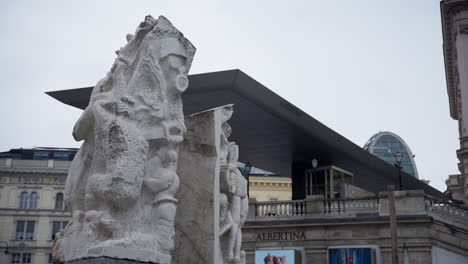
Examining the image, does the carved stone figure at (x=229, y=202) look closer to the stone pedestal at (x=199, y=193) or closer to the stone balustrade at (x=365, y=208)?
the stone pedestal at (x=199, y=193)

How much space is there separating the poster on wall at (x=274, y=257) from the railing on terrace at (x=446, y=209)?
19.5 feet

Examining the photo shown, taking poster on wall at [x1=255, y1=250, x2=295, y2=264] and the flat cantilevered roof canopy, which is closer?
the flat cantilevered roof canopy

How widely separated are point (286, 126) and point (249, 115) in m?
2.16

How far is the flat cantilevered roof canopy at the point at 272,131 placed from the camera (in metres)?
20.6

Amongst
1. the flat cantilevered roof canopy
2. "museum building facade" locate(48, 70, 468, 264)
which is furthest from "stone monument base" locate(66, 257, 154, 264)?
"museum building facade" locate(48, 70, 468, 264)

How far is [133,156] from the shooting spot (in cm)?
696

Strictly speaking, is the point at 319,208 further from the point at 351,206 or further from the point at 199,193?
the point at 199,193

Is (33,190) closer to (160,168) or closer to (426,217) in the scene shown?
(426,217)

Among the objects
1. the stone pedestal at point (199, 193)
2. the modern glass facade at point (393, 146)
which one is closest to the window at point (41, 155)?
the modern glass facade at point (393, 146)

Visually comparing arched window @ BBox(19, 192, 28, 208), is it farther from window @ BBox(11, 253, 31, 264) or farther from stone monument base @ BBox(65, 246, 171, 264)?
stone monument base @ BBox(65, 246, 171, 264)

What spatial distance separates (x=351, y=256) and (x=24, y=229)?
3950 centimetres

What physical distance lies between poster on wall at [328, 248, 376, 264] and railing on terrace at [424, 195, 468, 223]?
9.79 feet

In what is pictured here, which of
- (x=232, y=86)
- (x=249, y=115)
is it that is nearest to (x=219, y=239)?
(x=232, y=86)

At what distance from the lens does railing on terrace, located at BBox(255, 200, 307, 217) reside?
27.3 m
